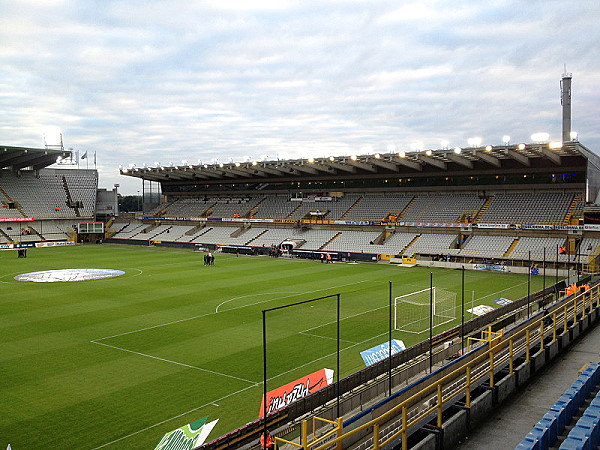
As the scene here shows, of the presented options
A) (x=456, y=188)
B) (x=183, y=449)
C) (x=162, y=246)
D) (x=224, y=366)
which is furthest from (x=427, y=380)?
(x=162, y=246)

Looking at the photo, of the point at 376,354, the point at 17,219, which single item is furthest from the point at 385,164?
the point at 17,219

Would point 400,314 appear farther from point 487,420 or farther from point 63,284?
point 63,284

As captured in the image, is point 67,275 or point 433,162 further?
point 433,162

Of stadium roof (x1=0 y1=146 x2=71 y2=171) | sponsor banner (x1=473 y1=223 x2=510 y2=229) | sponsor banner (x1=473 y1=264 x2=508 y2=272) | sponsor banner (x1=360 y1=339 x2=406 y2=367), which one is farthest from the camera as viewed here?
stadium roof (x1=0 y1=146 x2=71 y2=171)

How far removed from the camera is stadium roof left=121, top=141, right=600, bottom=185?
147ft

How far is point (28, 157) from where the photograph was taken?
69.6m

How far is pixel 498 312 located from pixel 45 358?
17.4 metres

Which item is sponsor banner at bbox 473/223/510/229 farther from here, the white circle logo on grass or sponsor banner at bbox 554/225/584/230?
the white circle logo on grass

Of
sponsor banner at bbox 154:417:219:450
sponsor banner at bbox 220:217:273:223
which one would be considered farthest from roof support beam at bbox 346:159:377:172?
sponsor banner at bbox 154:417:219:450

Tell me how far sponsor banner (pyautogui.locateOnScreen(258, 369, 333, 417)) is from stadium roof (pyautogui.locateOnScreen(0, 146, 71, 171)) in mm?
64447

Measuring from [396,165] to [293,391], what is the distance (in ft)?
159

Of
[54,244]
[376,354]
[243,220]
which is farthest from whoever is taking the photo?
[54,244]

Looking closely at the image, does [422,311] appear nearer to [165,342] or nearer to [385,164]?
[165,342]

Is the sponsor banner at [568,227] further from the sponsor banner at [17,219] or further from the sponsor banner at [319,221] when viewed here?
the sponsor banner at [17,219]
